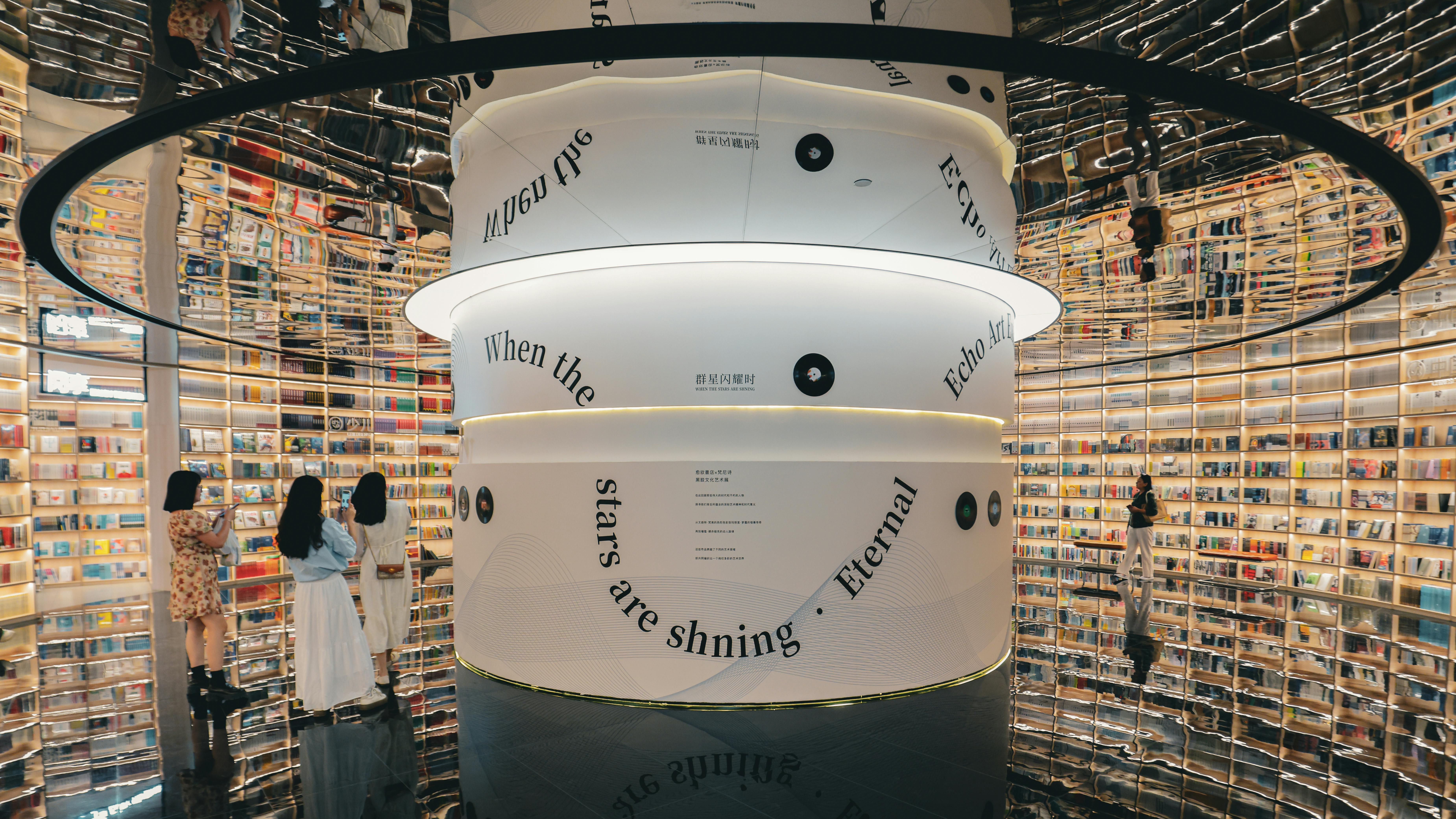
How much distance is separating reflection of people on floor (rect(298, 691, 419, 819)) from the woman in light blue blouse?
19 cm

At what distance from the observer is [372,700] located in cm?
436

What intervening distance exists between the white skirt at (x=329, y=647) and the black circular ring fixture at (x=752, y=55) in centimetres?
248

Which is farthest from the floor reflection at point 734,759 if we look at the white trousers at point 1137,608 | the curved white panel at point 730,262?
the white trousers at point 1137,608

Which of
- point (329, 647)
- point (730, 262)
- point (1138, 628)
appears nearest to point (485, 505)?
point (329, 647)

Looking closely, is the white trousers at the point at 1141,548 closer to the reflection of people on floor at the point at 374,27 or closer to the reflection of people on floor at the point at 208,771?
the reflection of people on floor at the point at 208,771

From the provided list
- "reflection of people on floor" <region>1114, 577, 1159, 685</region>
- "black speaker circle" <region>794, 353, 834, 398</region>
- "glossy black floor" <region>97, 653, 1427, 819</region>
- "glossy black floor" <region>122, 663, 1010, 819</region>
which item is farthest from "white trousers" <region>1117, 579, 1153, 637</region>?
"black speaker circle" <region>794, 353, 834, 398</region>

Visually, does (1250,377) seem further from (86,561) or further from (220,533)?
(86,561)

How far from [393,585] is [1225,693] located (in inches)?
222

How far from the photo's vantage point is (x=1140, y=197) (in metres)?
5.81

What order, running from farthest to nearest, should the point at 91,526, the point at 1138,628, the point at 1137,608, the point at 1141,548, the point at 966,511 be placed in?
the point at 91,526 → the point at 1141,548 → the point at 1137,608 → the point at 1138,628 → the point at 966,511

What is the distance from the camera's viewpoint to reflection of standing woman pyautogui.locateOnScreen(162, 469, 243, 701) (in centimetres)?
480

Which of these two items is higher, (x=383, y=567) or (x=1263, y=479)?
(x=383, y=567)

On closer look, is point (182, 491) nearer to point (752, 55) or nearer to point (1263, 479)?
point (752, 55)

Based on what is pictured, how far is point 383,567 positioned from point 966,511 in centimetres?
397
